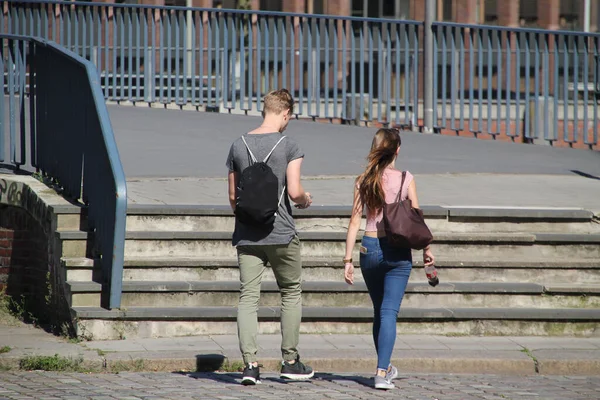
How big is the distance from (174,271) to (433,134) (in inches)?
281

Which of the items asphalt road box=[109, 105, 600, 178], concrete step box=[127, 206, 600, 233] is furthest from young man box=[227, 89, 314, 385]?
asphalt road box=[109, 105, 600, 178]

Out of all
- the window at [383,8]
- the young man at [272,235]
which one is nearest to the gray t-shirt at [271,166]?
the young man at [272,235]

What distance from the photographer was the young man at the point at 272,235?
7.11 m

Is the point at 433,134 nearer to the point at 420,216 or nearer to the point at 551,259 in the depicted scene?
the point at 551,259

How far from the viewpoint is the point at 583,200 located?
35.9ft

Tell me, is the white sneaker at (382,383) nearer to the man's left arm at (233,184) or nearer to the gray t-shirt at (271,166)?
the gray t-shirt at (271,166)

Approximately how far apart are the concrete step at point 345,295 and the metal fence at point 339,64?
→ 210 inches

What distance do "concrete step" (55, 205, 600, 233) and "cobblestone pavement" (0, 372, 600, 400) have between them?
Result: 6.25ft

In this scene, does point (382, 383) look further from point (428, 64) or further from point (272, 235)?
point (428, 64)

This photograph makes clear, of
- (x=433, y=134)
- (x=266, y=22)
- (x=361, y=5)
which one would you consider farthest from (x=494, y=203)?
(x=361, y=5)

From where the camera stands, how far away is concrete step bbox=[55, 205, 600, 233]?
914 cm

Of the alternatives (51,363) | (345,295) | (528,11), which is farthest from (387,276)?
(528,11)

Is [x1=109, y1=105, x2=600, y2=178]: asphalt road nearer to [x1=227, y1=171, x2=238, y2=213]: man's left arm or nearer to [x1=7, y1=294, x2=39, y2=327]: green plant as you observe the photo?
[x1=7, y1=294, x2=39, y2=327]: green plant

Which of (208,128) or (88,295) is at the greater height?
(208,128)
